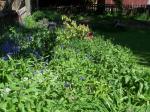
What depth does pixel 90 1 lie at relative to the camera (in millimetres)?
40562

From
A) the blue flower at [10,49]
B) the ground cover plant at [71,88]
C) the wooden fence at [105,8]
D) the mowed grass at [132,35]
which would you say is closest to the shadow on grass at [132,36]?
the mowed grass at [132,35]

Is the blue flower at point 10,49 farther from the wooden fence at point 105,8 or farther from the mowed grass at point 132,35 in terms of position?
the wooden fence at point 105,8

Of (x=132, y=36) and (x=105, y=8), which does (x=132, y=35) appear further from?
(x=105, y=8)

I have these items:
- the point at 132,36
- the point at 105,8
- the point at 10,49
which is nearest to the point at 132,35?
the point at 132,36

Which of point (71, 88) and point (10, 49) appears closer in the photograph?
point (71, 88)

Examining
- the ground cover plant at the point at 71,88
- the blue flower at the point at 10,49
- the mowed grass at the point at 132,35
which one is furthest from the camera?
the mowed grass at the point at 132,35

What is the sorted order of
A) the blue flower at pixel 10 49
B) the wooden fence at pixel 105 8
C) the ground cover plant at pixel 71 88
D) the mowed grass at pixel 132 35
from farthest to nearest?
1. the wooden fence at pixel 105 8
2. the mowed grass at pixel 132 35
3. the blue flower at pixel 10 49
4. the ground cover plant at pixel 71 88

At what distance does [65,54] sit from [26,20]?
14.3 metres

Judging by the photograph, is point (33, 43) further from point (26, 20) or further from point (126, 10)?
point (126, 10)

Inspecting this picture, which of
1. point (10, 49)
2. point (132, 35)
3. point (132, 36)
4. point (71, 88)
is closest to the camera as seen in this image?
point (71, 88)

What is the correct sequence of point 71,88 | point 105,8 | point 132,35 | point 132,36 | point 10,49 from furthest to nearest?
point 105,8 < point 132,35 < point 132,36 < point 10,49 < point 71,88

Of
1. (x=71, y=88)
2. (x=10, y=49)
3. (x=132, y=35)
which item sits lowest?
(x=132, y=35)

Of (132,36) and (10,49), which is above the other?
(10,49)

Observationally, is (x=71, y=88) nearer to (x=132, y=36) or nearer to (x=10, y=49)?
(x=10, y=49)
